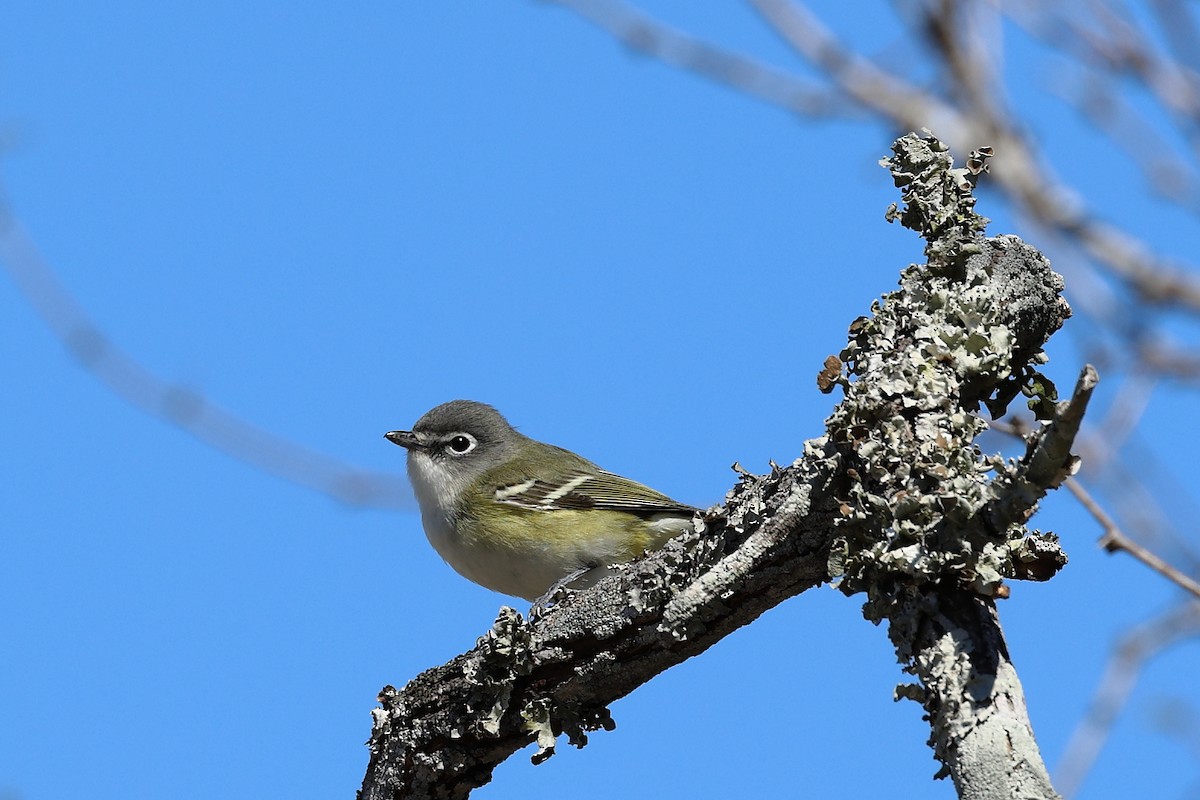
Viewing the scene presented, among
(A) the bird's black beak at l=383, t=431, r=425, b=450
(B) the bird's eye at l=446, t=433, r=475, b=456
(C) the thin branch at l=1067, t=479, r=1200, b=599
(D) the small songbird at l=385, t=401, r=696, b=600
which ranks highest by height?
(A) the bird's black beak at l=383, t=431, r=425, b=450

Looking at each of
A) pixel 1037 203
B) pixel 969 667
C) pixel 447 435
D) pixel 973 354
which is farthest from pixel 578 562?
pixel 969 667

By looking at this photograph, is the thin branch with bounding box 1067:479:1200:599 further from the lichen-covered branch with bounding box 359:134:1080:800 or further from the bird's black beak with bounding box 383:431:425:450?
the bird's black beak with bounding box 383:431:425:450

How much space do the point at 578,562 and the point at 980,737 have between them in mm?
4262

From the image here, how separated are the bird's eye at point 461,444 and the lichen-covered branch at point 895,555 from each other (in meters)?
3.80

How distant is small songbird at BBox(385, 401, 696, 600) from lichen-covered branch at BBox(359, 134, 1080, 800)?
2.04 metres

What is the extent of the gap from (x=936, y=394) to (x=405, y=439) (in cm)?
544

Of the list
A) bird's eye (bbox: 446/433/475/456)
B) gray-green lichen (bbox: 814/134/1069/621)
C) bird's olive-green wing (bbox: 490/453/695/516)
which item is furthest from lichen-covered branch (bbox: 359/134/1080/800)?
bird's eye (bbox: 446/433/475/456)

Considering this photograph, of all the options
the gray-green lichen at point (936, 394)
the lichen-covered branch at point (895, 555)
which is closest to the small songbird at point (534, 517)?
the lichen-covered branch at point (895, 555)

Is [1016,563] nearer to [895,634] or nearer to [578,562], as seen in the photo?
[895,634]

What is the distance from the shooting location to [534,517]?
691cm

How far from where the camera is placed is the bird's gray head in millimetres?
7668

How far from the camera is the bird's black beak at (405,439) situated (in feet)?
26.9

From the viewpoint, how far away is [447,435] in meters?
8.22

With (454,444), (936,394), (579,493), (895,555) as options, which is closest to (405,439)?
(454,444)
